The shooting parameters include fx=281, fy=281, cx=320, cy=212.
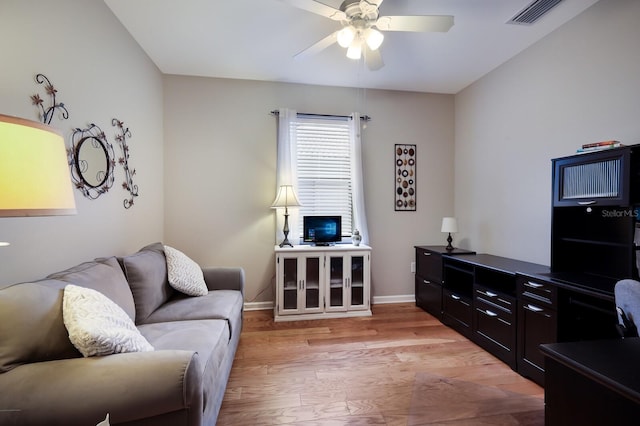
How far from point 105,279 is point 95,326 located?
0.54 meters

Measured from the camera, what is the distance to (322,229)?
3.49m

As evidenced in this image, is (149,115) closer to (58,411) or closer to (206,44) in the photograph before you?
(206,44)

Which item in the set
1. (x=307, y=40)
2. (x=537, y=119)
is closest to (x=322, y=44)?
(x=307, y=40)

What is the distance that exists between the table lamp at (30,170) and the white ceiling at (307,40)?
1.94m

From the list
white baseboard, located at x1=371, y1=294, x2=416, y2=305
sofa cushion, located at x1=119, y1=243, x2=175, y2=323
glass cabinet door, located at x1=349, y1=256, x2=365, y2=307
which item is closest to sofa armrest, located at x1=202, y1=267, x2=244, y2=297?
sofa cushion, located at x1=119, y1=243, x2=175, y2=323

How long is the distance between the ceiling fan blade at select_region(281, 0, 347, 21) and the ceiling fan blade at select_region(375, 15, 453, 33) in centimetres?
27

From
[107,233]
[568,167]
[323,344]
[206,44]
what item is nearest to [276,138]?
[206,44]

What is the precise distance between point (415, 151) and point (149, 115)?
3.23 m

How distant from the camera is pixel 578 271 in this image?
7.02 ft

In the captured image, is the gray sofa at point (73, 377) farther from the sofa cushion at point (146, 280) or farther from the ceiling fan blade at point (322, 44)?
the ceiling fan blade at point (322, 44)

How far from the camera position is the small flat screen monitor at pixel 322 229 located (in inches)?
136

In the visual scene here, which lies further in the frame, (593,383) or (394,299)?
(394,299)

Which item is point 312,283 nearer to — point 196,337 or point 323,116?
point 196,337

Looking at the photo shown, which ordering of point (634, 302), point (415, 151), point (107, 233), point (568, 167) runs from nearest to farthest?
point (634, 302), point (568, 167), point (107, 233), point (415, 151)
